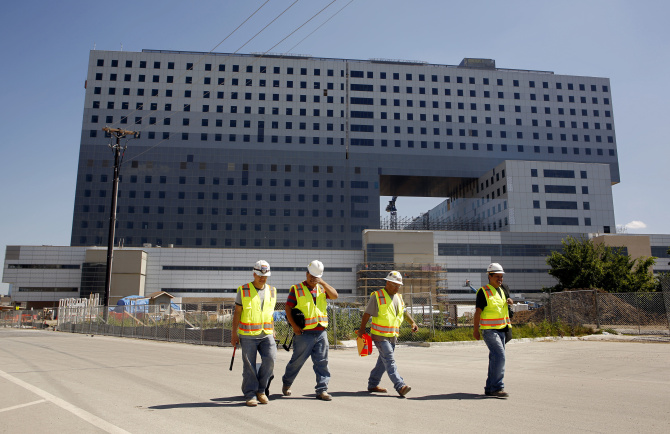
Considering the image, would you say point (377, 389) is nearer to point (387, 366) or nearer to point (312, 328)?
point (387, 366)

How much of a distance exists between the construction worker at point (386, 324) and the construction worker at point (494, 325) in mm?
1009

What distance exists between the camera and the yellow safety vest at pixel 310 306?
6.97 metres

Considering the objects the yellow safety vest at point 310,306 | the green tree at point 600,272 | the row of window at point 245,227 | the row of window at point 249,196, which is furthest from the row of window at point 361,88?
the yellow safety vest at point 310,306

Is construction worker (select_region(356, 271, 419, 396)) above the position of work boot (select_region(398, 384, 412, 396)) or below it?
above

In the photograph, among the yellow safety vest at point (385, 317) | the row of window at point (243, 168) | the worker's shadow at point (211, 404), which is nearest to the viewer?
the worker's shadow at point (211, 404)

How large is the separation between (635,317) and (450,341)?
1159 cm

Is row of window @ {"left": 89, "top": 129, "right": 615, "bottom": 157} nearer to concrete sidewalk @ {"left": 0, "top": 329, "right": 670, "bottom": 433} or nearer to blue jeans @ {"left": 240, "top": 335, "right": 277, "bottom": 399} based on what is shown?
concrete sidewalk @ {"left": 0, "top": 329, "right": 670, "bottom": 433}

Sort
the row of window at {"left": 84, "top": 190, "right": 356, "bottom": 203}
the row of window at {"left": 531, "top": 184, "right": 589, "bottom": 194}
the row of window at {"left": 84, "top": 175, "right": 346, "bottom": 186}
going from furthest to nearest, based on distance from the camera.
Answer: the row of window at {"left": 84, "top": 175, "right": 346, "bottom": 186}, the row of window at {"left": 84, "top": 190, "right": 356, "bottom": 203}, the row of window at {"left": 531, "top": 184, "right": 589, "bottom": 194}

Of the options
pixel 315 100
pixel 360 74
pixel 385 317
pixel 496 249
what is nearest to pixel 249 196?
pixel 315 100

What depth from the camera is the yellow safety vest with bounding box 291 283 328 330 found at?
697 centimetres

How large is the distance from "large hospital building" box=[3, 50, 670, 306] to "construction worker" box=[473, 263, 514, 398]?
67.9 meters

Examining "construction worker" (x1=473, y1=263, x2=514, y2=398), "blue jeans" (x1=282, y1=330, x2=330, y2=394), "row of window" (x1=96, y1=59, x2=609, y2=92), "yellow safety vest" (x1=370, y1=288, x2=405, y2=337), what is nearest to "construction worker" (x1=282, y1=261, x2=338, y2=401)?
"blue jeans" (x1=282, y1=330, x2=330, y2=394)

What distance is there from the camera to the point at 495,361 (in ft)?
23.2

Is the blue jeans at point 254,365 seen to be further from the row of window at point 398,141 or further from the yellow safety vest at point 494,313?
the row of window at point 398,141
